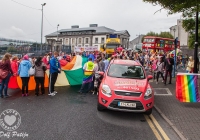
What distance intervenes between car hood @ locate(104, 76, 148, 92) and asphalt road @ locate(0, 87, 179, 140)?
3.17 ft

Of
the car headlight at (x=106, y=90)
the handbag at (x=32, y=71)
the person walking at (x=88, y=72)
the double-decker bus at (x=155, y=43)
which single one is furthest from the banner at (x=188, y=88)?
the double-decker bus at (x=155, y=43)

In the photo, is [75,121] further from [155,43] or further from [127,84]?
[155,43]

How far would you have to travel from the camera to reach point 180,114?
7305 millimetres

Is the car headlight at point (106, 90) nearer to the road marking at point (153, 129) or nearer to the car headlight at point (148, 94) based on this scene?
the car headlight at point (148, 94)

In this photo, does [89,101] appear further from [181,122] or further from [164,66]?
[164,66]

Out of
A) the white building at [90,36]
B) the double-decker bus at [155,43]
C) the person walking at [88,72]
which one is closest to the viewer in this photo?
the person walking at [88,72]

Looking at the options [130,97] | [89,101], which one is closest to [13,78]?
[89,101]

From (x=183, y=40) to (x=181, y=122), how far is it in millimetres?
76362

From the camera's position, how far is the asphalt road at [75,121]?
5.28 metres

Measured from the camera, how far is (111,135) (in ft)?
17.4

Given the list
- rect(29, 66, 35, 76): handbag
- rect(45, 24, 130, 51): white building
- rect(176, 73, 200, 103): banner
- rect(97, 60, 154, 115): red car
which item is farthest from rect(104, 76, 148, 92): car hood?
rect(45, 24, 130, 51): white building

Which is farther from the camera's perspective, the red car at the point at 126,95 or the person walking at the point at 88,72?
the person walking at the point at 88,72

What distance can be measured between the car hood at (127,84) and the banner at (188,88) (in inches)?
72.6

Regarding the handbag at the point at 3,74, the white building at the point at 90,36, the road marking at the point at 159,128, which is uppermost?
the white building at the point at 90,36
